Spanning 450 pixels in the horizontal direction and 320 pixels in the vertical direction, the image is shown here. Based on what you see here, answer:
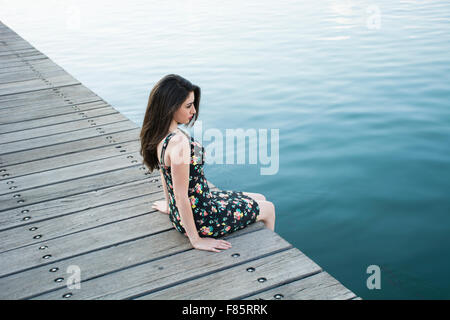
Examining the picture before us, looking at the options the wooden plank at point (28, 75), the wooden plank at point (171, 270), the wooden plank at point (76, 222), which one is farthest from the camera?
the wooden plank at point (28, 75)

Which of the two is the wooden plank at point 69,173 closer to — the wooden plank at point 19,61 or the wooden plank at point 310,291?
the wooden plank at point 310,291

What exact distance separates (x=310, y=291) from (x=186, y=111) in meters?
1.25

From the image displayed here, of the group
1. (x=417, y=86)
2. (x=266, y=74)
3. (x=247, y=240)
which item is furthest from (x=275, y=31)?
(x=247, y=240)

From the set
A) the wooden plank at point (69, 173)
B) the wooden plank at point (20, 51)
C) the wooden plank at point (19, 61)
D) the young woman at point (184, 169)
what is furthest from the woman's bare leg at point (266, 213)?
the wooden plank at point (20, 51)

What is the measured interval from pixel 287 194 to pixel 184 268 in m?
2.83

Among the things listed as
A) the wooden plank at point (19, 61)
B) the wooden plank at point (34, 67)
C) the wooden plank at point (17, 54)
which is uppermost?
the wooden plank at point (17, 54)

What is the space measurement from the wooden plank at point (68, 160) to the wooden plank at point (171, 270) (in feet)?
5.82

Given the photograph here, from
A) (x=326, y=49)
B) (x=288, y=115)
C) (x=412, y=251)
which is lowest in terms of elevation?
(x=412, y=251)

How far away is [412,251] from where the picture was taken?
4254 mm

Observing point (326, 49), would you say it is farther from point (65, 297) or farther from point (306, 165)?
point (65, 297)

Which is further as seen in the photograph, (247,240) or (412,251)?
(412,251)

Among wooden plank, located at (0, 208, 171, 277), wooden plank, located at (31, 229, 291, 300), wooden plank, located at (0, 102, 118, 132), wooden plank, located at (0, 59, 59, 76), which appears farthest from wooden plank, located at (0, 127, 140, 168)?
wooden plank, located at (0, 59, 59, 76)

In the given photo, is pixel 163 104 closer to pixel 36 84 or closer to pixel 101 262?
pixel 101 262

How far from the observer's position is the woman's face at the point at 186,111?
2.85 meters
